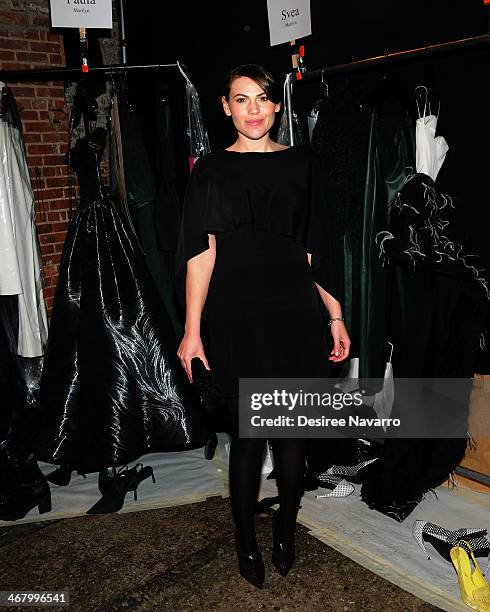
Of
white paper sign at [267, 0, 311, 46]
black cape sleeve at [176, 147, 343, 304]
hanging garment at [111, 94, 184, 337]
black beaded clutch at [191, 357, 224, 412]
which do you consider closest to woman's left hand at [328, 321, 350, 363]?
black cape sleeve at [176, 147, 343, 304]

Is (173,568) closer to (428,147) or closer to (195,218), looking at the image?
(195,218)

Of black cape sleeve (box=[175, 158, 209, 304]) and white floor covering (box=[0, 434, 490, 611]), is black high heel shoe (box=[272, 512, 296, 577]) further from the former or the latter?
black cape sleeve (box=[175, 158, 209, 304])

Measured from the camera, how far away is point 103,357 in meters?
2.76

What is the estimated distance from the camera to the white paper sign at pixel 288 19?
257cm

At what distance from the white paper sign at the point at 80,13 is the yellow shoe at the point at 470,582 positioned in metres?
2.42

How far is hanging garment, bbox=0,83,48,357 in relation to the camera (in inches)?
107

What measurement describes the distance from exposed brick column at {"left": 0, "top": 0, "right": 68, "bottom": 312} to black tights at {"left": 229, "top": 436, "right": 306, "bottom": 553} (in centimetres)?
193

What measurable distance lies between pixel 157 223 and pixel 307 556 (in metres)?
1.59

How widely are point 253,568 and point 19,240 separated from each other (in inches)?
65.2

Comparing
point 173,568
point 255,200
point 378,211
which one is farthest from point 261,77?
point 173,568

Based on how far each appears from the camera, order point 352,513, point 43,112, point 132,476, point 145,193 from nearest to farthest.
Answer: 1. point 352,513
2. point 132,476
3. point 145,193
4. point 43,112

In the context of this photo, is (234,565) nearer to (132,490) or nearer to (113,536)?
(113,536)

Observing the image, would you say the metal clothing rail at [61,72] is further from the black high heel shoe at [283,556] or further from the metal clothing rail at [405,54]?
the black high heel shoe at [283,556]

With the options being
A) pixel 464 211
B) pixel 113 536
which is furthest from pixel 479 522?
pixel 113 536
